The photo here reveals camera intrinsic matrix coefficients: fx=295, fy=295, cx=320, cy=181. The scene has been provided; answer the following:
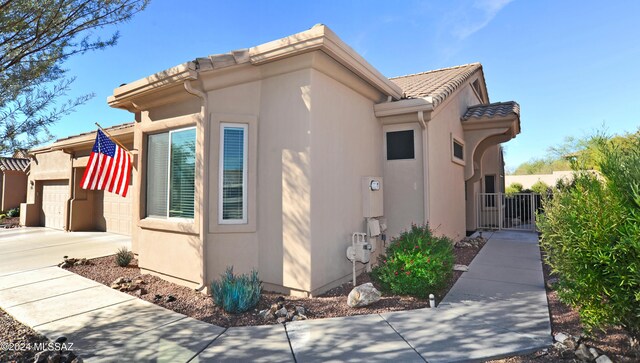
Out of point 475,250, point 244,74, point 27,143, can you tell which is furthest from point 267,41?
point 475,250

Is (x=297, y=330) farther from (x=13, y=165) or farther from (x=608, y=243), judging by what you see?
(x=13, y=165)

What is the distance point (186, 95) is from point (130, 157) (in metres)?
2.82

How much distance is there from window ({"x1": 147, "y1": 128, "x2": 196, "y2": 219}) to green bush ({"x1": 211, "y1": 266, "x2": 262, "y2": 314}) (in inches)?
67.3

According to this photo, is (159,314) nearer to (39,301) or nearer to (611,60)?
(39,301)

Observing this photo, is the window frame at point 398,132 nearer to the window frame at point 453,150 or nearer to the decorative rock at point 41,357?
the window frame at point 453,150

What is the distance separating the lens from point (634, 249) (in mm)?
2836

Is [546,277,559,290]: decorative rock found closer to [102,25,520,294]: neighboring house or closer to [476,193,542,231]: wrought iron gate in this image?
[102,25,520,294]: neighboring house

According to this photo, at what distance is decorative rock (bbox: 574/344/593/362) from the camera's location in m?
3.01

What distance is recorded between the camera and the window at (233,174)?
5.43 meters

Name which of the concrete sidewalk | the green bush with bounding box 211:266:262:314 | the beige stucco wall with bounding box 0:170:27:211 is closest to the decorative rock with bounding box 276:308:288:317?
the concrete sidewalk

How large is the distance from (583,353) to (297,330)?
10.3ft

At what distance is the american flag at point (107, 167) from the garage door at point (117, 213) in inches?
193

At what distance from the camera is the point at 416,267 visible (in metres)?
4.95

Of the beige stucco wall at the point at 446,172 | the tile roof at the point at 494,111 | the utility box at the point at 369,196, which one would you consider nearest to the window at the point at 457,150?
the beige stucco wall at the point at 446,172
